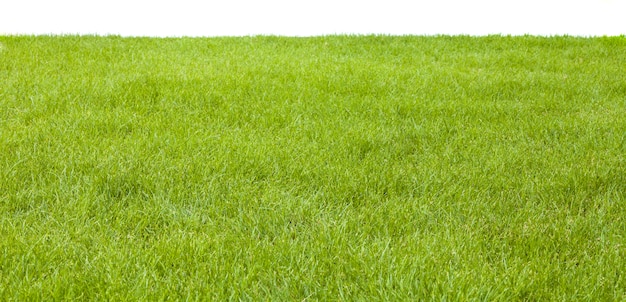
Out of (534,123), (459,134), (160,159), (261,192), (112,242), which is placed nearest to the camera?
(112,242)

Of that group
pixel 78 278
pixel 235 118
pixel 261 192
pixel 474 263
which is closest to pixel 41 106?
pixel 235 118

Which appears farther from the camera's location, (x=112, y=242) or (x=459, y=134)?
(x=459, y=134)

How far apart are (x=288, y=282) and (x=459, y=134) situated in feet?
10.5

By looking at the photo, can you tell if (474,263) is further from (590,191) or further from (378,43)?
(378,43)

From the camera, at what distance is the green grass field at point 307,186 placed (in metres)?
2.67

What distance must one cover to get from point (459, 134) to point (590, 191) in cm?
158

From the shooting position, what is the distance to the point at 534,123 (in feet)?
19.2

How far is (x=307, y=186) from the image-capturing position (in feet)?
13.0

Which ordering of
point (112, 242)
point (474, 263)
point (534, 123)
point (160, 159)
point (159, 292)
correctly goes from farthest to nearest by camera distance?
point (534, 123), point (160, 159), point (112, 242), point (474, 263), point (159, 292)

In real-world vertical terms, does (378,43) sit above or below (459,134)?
above

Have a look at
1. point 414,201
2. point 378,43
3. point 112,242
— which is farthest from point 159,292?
point 378,43

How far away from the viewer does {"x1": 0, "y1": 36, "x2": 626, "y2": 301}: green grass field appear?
8.76 feet

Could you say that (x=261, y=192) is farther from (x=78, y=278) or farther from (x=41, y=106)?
(x=41, y=106)

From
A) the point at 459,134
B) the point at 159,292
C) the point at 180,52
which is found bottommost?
the point at 159,292
